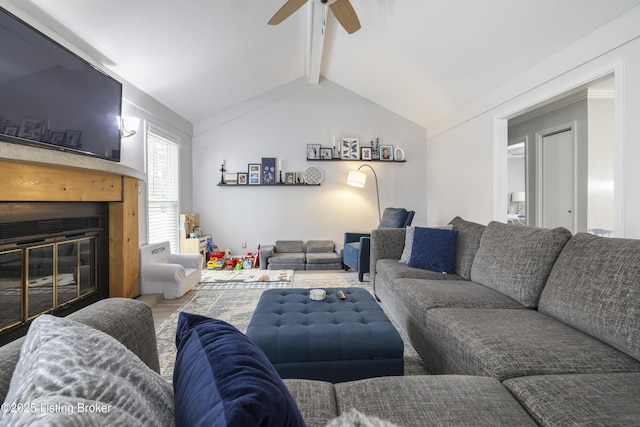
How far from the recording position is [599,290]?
129 cm

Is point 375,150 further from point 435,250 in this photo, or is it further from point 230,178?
point 435,250

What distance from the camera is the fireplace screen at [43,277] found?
5.94ft

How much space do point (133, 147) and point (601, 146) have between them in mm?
5672

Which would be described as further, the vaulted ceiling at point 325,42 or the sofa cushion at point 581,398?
the vaulted ceiling at point 325,42

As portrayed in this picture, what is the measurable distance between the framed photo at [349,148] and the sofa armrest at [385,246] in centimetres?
231

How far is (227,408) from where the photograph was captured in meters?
0.38

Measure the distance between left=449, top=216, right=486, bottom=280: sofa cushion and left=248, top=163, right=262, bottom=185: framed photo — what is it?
3454 mm

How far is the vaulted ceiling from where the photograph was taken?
2316 mm

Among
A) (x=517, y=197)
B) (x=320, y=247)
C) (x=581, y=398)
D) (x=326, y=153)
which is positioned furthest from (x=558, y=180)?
(x=581, y=398)

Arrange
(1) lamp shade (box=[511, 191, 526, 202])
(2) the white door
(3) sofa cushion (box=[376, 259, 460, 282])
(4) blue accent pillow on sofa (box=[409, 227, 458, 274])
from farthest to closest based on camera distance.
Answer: (1) lamp shade (box=[511, 191, 526, 202]) → (2) the white door → (4) blue accent pillow on sofa (box=[409, 227, 458, 274]) → (3) sofa cushion (box=[376, 259, 460, 282])

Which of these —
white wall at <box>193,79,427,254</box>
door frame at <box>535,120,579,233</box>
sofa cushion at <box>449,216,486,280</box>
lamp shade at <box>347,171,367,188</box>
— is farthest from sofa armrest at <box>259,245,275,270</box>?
door frame at <box>535,120,579,233</box>

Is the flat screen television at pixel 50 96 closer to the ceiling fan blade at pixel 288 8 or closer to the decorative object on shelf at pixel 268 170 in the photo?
the ceiling fan blade at pixel 288 8

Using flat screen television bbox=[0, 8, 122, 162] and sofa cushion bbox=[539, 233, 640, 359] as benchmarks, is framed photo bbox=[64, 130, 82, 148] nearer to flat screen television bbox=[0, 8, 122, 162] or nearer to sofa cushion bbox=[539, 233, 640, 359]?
flat screen television bbox=[0, 8, 122, 162]

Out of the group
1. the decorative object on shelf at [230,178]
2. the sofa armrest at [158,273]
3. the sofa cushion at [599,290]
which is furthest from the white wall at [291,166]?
the sofa cushion at [599,290]
